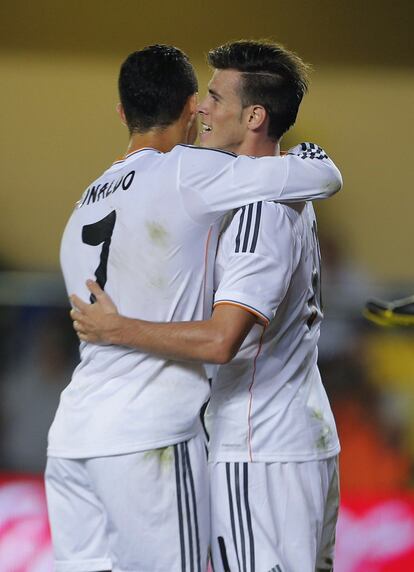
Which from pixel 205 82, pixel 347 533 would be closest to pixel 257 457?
pixel 347 533

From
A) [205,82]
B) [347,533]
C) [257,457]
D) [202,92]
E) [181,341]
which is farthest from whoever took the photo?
[205,82]

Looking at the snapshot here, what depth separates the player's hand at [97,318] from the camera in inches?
67.4

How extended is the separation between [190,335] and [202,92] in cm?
284

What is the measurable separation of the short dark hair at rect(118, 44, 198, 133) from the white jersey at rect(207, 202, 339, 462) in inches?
10.2

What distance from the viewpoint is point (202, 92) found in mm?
4355

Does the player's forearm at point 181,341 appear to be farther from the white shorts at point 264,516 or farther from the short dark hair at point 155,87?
the short dark hair at point 155,87

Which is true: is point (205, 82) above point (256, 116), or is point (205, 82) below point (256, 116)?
below

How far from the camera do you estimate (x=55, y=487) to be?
1.80m

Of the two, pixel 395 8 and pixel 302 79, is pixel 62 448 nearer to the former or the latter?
pixel 302 79

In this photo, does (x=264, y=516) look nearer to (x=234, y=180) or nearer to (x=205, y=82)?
(x=234, y=180)

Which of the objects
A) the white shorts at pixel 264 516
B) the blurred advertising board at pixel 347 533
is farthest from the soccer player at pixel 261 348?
the blurred advertising board at pixel 347 533

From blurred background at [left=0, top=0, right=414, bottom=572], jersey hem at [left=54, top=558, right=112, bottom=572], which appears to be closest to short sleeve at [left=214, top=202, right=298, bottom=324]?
jersey hem at [left=54, top=558, right=112, bottom=572]

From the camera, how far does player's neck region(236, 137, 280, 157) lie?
6.22 ft

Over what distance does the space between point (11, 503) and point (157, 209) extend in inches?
86.9
